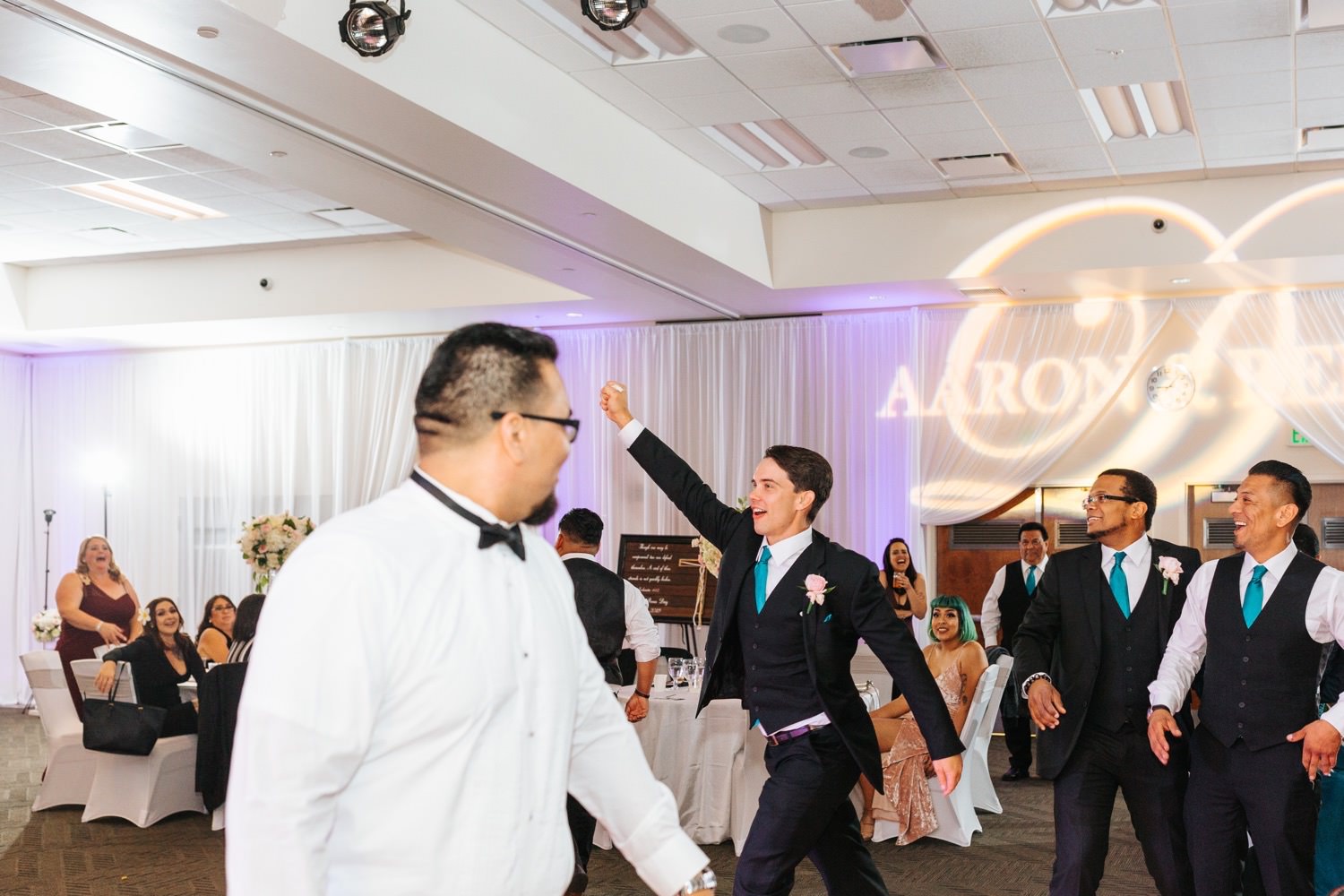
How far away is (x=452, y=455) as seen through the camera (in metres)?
2.07

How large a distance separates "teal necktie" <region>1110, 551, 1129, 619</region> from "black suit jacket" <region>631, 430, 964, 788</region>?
80cm

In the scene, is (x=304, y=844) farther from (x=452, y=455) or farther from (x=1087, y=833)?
(x=1087, y=833)

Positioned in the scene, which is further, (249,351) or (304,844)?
(249,351)

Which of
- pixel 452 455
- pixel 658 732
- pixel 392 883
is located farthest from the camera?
pixel 658 732

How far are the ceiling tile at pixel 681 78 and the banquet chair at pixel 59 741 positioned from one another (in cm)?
502

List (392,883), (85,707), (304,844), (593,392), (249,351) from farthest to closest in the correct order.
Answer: (249,351)
(593,392)
(85,707)
(392,883)
(304,844)

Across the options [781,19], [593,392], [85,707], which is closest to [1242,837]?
[781,19]

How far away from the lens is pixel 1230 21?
6.39 m

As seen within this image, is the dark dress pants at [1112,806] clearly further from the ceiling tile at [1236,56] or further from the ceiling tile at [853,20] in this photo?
the ceiling tile at [1236,56]

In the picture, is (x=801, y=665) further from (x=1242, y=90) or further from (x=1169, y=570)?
(x=1242, y=90)

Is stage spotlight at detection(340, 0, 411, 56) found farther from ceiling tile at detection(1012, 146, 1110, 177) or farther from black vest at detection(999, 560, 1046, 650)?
black vest at detection(999, 560, 1046, 650)

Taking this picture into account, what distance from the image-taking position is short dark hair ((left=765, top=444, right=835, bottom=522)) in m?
4.48

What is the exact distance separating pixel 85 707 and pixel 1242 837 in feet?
20.3

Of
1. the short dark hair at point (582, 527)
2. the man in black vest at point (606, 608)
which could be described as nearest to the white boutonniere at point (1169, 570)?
the man in black vest at point (606, 608)
